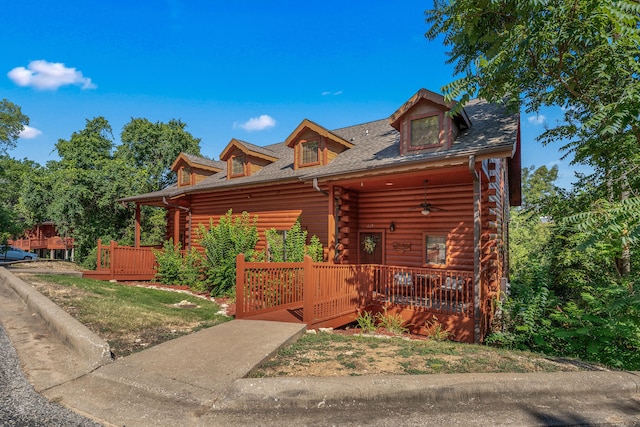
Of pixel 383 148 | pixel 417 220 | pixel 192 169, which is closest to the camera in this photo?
pixel 417 220

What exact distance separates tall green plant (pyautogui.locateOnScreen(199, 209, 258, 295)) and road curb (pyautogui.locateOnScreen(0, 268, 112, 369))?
16.1 ft

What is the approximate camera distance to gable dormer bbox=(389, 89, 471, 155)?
967cm

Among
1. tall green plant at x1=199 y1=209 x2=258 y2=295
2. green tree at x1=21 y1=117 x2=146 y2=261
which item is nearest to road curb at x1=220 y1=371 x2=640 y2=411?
tall green plant at x1=199 y1=209 x2=258 y2=295

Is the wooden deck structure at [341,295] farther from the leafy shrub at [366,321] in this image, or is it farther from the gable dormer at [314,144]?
the gable dormer at [314,144]

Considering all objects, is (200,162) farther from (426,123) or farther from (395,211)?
(426,123)

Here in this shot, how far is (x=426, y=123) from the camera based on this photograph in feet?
33.2

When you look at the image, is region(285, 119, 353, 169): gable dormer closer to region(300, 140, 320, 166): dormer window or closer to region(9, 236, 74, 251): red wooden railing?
region(300, 140, 320, 166): dormer window

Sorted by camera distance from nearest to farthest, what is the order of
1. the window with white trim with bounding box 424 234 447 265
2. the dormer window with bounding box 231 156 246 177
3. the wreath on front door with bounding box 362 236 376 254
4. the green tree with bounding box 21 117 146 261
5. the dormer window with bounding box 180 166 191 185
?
1. the window with white trim with bounding box 424 234 447 265
2. the wreath on front door with bounding box 362 236 376 254
3. the dormer window with bounding box 231 156 246 177
4. the dormer window with bounding box 180 166 191 185
5. the green tree with bounding box 21 117 146 261

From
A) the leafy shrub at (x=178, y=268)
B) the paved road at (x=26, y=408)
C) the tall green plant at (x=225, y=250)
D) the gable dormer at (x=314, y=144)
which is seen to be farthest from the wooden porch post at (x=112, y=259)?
the paved road at (x=26, y=408)

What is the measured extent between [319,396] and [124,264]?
13.3 metres

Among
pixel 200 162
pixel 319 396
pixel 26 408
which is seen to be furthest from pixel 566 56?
pixel 200 162

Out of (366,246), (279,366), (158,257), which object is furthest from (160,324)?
(158,257)

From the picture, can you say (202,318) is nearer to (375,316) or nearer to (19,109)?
(375,316)

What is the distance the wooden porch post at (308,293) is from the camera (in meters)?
6.86
